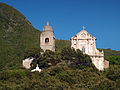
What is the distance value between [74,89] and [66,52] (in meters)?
13.1

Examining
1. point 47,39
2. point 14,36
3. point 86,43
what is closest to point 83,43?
point 86,43

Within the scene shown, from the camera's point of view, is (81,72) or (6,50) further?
(6,50)

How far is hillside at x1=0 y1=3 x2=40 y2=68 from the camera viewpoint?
2158 inches

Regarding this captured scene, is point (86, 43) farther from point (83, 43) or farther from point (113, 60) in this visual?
point (113, 60)

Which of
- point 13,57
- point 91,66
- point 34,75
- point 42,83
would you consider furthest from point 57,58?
point 13,57

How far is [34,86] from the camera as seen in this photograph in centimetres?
2311

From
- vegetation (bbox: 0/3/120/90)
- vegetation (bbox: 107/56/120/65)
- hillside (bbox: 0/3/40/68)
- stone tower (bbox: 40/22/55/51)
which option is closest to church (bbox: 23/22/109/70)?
stone tower (bbox: 40/22/55/51)

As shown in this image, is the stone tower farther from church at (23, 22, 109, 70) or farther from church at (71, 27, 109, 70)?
church at (71, 27, 109, 70)

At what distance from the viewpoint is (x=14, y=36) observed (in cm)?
7012

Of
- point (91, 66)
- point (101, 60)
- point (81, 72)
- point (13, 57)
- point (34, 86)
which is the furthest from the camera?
point (13, 57)

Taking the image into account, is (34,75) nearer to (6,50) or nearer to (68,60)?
(68,60)

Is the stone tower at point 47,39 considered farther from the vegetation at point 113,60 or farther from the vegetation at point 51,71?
the vegetation at point 113,60

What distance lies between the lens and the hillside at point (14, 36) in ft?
180

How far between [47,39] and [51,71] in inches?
522
